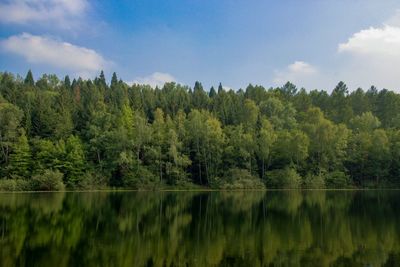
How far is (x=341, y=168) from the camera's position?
9550 cm

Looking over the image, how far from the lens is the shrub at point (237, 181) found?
86519 mm

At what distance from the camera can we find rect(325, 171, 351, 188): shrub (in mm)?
91062

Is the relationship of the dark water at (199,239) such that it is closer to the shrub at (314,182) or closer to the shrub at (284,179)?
the shrub at (284,179)

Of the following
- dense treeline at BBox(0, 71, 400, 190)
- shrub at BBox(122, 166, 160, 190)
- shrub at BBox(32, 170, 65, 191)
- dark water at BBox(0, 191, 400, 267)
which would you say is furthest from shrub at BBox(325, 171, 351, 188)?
dark water at BBox(0, 191, 400, 267)

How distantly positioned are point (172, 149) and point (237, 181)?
14.4m

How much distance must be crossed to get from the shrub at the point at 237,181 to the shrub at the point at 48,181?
99.7 feet

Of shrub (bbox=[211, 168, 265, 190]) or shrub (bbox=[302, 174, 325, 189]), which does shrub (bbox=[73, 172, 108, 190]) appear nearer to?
shrub (bbox=[211, 168, 265, 190])

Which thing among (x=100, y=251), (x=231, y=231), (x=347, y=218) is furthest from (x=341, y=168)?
(x=100, y=251)

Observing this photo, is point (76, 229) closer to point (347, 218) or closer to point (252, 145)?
point (347, 218)

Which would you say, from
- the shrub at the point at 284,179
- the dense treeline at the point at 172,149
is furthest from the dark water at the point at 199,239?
the shrub at the point at 284,179

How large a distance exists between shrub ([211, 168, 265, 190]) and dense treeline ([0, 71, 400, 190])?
0.65 ft

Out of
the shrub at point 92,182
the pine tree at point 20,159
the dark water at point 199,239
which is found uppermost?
the pine tree at point 20,159

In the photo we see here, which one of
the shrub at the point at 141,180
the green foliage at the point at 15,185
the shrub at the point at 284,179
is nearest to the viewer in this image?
the green foliage at the point at 15,185

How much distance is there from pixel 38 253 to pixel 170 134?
7241 centimetres
